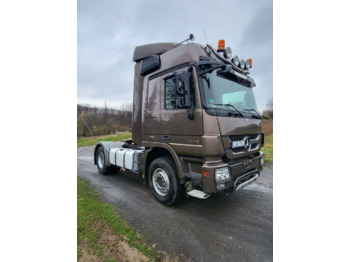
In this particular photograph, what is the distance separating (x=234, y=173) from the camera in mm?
2742

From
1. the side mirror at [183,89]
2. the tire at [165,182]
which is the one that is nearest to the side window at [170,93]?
the side mirror at [183,89]

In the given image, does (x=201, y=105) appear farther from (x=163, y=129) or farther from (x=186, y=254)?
(x=186, y=254)

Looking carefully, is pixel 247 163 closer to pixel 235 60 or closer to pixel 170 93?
pixel 170 93

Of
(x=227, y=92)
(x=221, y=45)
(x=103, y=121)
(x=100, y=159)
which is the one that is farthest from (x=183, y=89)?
(x=103, y=121)

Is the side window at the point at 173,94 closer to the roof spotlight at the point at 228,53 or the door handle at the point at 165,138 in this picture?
the door handle at the point at 165,138

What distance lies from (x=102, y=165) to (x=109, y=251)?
375 cm

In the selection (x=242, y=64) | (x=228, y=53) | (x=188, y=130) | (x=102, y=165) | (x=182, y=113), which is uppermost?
(x=228, y=53)

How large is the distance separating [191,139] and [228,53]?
1831 mm

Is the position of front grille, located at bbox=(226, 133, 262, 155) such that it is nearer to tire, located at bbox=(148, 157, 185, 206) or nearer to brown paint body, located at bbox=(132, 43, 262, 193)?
brown paint body, located at bbox=(132, 43, 262, 193)

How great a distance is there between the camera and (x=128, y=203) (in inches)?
136

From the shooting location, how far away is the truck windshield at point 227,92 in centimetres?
273

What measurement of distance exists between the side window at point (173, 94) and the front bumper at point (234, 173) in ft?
3.17

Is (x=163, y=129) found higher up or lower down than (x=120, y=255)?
higher up

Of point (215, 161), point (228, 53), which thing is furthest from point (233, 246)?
point (228, 53)
